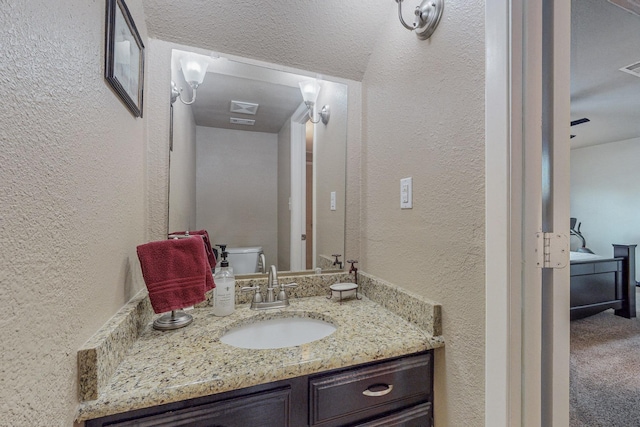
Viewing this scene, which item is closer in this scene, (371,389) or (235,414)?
(235,414)

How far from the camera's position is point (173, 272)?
0.85 m

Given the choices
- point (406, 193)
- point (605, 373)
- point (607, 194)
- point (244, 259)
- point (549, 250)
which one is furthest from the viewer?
point (607, 194)

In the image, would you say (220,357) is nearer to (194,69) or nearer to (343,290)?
(343,290)

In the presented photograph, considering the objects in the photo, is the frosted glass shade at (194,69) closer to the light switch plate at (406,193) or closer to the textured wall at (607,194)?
the light switch plate at (406,193)

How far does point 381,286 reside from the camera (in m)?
1.16

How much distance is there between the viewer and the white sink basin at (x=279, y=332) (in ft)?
3.26

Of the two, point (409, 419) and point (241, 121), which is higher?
point (241, 121)

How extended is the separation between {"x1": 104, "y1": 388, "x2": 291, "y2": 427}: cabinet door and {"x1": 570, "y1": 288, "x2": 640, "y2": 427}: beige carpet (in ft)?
6.11

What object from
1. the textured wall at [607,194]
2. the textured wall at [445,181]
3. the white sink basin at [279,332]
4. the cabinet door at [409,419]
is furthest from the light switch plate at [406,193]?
the textured wall at [607,194]

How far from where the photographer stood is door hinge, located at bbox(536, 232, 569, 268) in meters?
0.66

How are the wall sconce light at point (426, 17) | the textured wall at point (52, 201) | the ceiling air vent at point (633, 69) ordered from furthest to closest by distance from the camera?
1. the ceiling air vent at point (633, 69)
2. the wall sconce light at point (426, 17)
3. the textured wall at point (52, 201)

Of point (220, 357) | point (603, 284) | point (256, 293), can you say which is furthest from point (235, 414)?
point (603, 284)

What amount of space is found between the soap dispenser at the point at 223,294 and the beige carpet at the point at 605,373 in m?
2.01

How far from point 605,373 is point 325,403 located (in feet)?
8.31
